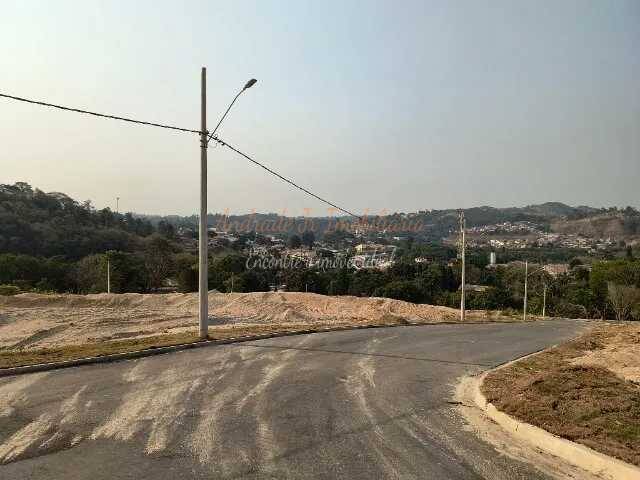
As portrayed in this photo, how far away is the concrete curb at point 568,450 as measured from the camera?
18.3ft

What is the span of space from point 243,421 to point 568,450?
163 inches

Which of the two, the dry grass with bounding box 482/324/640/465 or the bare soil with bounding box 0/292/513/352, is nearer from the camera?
the dry grass with bounding box 482/324/640/465

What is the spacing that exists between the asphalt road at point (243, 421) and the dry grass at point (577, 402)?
0.96 m

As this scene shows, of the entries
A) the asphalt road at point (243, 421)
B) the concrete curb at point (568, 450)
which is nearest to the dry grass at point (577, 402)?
the concrete curb at point (568, 450)

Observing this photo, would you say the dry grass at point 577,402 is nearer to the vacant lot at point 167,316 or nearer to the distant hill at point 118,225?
the vacant lot at point 167,316

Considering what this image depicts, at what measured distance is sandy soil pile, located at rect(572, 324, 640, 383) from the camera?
10.6 meters

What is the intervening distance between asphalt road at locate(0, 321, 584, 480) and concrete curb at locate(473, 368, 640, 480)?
0.62m

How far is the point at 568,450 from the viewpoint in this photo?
626 cm

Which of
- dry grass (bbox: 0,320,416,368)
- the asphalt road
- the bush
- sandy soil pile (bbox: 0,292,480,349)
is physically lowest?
sandy soil pile (bbox: 0,292,480,349)

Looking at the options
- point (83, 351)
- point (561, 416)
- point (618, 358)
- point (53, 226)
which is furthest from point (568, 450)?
point (53, 226)

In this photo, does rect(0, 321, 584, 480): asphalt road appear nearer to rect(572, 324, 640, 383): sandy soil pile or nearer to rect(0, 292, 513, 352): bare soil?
rect(572, 324, 640, 383): sandy soil pile

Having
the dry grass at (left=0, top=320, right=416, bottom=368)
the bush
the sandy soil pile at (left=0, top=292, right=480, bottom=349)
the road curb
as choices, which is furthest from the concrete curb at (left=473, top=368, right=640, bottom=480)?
the bush

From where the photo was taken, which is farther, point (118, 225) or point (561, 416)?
point (118, 225)

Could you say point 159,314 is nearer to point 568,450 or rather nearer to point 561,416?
point 561,416
